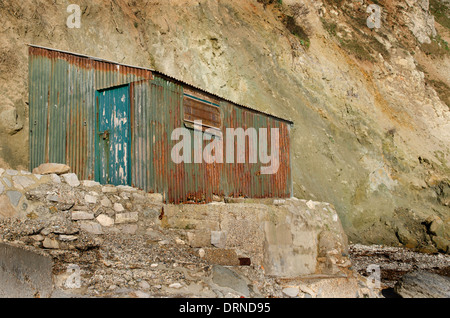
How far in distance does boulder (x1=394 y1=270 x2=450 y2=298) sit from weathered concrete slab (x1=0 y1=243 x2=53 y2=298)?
6765 millimetres

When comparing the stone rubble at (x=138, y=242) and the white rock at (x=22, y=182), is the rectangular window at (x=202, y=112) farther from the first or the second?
the white rock at (x=22, y=182)

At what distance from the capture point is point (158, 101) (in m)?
10.3

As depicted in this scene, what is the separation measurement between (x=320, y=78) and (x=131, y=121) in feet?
50.2

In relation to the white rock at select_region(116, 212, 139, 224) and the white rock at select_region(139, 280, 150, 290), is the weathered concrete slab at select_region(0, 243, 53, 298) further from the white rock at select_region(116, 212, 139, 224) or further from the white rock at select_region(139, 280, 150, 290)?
the white rock at select_region(116, 212, 139, 224)

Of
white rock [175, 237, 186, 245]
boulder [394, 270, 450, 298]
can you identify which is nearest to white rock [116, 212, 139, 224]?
white rock [175, 237, 186, 245]

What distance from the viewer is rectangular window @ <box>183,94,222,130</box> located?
443 inches

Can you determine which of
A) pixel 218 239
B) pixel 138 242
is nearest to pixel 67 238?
pixel 138 242

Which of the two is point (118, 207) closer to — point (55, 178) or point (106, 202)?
point (106, 202)

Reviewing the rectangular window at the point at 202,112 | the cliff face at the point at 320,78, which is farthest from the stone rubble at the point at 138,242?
the cliff face at the point at 320,78

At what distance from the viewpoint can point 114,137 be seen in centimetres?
1034

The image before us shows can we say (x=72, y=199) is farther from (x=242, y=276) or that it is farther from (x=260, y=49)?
(x=260, y=49)

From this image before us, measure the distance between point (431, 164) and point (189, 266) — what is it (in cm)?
1861
